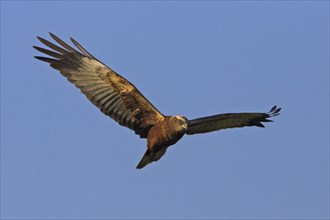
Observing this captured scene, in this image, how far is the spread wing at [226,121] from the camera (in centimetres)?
1411

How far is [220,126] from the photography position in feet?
49.1

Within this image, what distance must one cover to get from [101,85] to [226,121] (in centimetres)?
254

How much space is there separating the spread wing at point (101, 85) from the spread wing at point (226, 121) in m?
0.98

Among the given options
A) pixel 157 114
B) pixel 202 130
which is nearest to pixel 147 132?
pixel 157 114

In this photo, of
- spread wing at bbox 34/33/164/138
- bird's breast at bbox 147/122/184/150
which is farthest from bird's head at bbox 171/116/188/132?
spread wing at bbox 34/33/164/138

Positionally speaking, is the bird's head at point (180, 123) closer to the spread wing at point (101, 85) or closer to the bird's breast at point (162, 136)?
the bird's breast at point (162, 136)

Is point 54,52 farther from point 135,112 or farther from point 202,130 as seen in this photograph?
point 202,130

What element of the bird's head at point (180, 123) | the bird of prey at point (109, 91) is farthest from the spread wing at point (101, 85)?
the bird's head at point (180, 123)

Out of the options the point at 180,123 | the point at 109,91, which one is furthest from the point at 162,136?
the point at 109,91

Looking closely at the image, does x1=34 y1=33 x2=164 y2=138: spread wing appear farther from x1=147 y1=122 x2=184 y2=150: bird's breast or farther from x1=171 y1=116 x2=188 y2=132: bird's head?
x1=171 y1=116 x2=188 y2=132: bird's head

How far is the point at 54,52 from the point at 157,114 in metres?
2.21

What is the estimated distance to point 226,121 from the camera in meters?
14.9

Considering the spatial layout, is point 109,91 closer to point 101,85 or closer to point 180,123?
point 101,85

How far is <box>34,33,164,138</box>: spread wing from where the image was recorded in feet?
45.8
